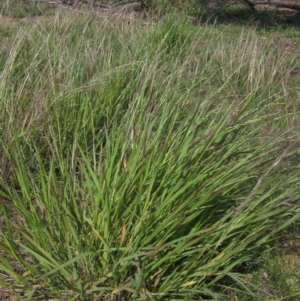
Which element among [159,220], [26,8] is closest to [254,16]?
[26,8]

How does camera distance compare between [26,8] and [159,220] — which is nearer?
[159,220]

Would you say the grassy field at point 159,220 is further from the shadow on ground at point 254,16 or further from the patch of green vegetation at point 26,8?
the shadow on ground at point 254,16

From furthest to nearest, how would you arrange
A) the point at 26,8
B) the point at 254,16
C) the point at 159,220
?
the point at 254,16, the point at 26,8, the point at 159,220

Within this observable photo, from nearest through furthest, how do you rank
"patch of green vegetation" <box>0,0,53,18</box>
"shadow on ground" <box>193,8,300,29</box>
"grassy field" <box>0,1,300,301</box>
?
"grassy field" <box>0,1,300,301</box> < "patch of green vegetation" <box>0,0,53,18</box> < "shadow on ground" <box>193,8,300,29</box>

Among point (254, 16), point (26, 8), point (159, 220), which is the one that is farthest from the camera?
→ point (254, 16)

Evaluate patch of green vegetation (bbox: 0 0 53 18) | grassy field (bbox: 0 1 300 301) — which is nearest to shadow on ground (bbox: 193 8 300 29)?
patch of green vegetation (bbox: 0 0 53 18)

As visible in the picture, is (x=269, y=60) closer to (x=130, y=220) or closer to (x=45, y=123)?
(x=45, y=123)

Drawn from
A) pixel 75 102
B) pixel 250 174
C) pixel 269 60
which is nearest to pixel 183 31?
pixel 269 60

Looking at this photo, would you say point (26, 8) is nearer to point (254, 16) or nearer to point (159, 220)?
point (254, 16)

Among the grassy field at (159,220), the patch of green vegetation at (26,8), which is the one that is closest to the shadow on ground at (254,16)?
the patch of green vegetation at (26,8)

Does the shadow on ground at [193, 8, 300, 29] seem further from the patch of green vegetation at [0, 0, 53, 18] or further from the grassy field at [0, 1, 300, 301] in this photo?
the grassy field at [0, 1, 300, 301]

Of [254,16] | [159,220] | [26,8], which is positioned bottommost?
[254,16]

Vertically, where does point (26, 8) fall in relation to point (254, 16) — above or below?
above

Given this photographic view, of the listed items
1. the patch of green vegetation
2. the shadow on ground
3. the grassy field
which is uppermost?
the grassy field
